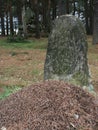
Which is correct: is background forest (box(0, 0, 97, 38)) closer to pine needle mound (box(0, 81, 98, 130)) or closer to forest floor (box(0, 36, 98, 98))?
forest floor (box(0, 36, 98, 98))

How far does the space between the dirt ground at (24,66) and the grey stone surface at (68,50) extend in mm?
1786

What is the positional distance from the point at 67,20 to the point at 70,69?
1.16 m

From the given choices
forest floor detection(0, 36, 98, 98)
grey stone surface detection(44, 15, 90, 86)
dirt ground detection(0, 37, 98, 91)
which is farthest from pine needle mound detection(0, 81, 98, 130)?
dirt ground detection(0, 37, 98, 91)

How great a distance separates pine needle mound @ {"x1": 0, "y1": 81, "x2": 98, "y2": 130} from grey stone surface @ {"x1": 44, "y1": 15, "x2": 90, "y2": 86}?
3.62m

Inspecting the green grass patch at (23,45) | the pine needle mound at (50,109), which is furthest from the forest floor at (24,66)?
the pine needle mound at (50,109)

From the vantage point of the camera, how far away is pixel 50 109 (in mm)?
5898

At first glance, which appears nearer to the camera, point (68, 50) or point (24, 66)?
point (68, 50)

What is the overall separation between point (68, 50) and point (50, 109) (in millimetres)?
4333

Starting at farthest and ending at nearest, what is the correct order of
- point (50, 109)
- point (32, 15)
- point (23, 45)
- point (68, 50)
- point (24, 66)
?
point (32, 15) → point (23, 45) → point (24, 66) → point (68, 50) → point (50, 109)

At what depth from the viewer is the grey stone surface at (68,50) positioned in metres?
10.1

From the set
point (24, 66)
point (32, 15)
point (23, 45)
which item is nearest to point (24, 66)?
point (24, 66)

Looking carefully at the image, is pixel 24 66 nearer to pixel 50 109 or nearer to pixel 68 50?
pixel 68 50

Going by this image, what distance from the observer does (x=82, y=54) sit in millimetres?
10195

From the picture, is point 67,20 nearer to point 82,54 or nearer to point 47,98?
point 82,54
